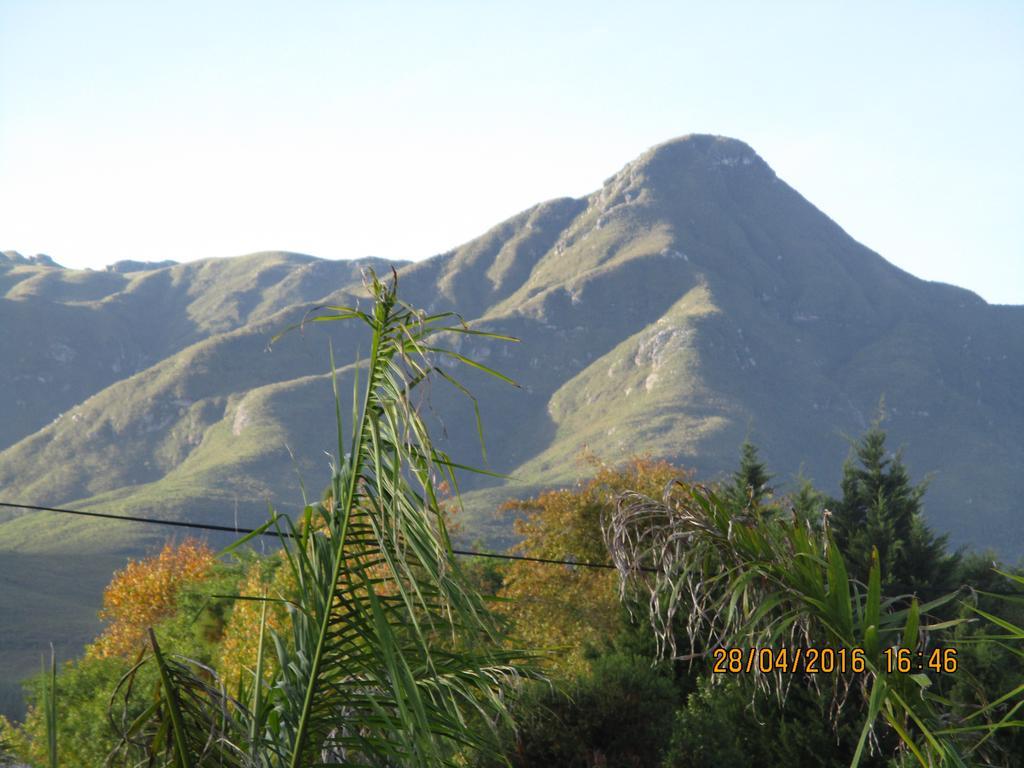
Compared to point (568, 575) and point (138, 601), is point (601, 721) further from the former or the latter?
point (138, 601)

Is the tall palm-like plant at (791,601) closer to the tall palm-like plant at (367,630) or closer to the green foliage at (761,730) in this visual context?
the tall palm-like plant at (367,630)

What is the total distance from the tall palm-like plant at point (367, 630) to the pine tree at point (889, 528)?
23619 mm

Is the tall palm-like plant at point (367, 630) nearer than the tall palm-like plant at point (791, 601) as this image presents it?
Yes

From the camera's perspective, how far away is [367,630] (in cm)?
380

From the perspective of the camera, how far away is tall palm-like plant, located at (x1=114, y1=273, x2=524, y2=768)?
3629 millimetres

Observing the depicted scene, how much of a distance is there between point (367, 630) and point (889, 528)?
26571 mm

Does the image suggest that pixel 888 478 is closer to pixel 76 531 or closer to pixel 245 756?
pixel 245 756

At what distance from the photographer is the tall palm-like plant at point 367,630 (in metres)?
3.63

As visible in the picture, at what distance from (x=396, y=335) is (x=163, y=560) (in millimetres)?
54052

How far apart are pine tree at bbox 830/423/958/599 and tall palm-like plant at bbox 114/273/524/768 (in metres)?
23.6

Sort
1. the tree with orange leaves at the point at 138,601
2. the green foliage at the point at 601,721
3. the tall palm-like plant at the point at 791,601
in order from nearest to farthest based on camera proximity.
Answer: the tall palm-like plant at the point at 791,601 < the green foliage at the point at 601,721 < the tree with orange leaves at the point at 138,601
